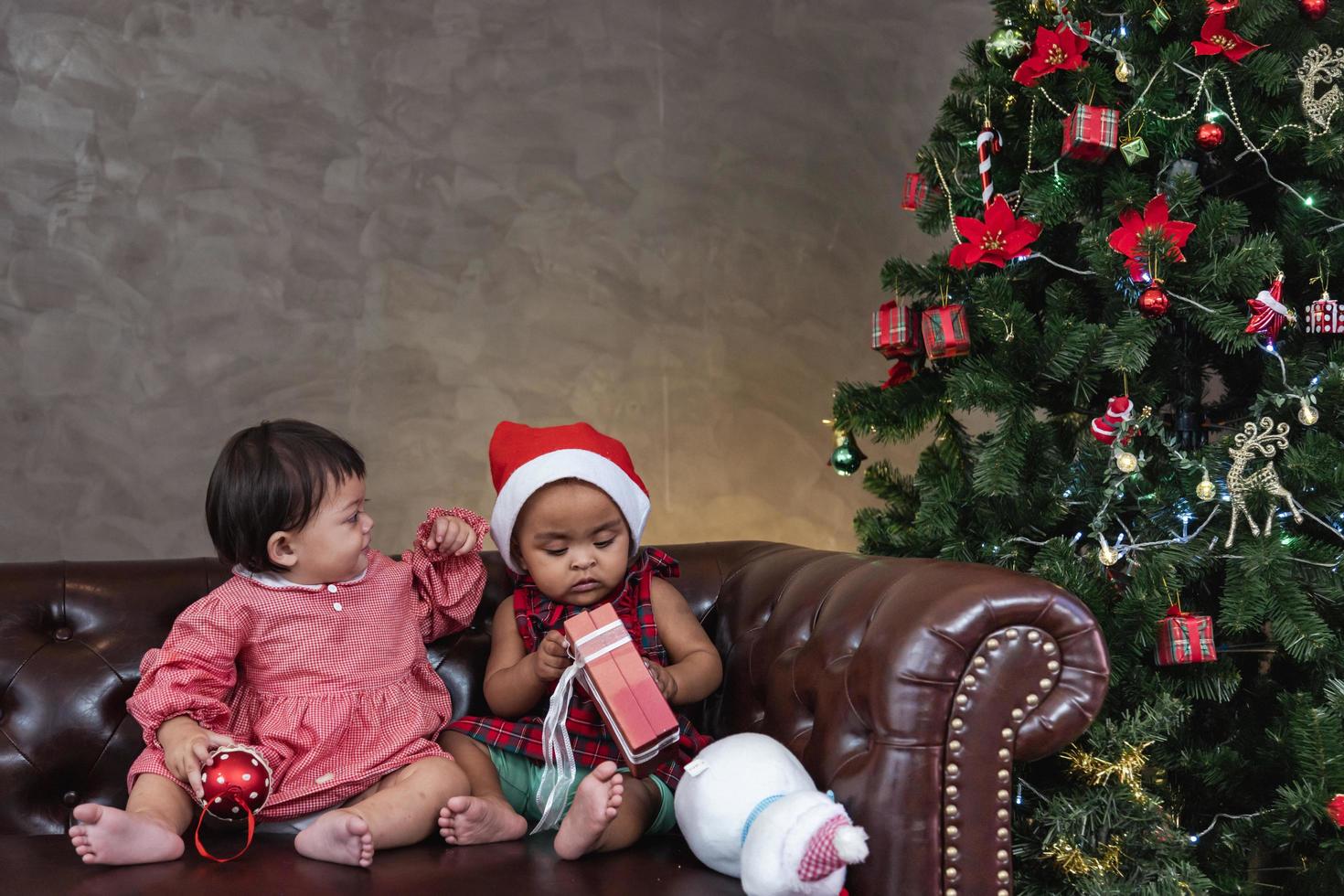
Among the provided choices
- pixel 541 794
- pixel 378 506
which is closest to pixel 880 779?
pixel 541 794

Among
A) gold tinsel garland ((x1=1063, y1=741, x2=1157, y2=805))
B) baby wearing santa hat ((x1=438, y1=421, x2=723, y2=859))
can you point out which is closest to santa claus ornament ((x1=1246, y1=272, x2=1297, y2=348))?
gold tinsel garland ((x1=1063, y1=741, x2=1157, y2=805))

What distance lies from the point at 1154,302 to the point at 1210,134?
32cm

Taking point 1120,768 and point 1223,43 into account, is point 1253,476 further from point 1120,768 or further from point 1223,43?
point 1223,43

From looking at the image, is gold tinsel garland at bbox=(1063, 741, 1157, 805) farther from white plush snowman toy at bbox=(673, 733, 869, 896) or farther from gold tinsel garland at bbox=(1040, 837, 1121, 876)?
white plush snowman toy at bbox=(673, 733, 869, 896)

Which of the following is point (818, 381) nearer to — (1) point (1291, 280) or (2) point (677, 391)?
(2) point (677, 391)

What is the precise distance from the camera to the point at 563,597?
2.00 meters

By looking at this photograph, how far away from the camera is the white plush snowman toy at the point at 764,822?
1362 mm

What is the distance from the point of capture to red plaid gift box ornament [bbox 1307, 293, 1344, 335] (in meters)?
2.03

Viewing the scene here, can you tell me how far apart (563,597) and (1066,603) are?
0.87m

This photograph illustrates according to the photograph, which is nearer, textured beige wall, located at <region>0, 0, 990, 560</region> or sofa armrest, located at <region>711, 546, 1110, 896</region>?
sofa armrest, located at <region>711, 546, 1110, 896</region>

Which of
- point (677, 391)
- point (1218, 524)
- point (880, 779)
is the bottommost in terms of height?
point (880, 779)

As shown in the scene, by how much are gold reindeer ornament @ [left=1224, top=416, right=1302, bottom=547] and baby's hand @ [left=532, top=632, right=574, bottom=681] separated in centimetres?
113

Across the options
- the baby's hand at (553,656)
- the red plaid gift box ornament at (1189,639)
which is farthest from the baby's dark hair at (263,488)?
the red plaid gift box ornament at (1189,639)

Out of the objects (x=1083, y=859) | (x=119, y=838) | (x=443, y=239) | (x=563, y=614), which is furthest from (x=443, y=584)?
(x=443, y=239)
